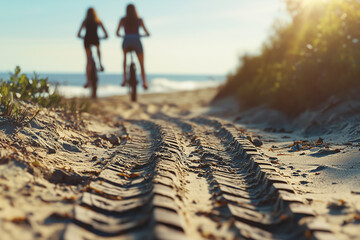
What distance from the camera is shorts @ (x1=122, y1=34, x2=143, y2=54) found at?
25.1 ft

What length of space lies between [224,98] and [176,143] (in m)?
9.03

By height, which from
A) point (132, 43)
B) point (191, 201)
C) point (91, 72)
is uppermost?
point (132, 43)

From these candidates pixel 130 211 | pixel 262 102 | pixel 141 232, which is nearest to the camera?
pixel 141 232

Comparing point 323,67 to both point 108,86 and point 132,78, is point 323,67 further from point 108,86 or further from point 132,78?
point 108,86

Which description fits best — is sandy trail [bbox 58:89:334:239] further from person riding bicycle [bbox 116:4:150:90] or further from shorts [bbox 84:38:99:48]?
shorts [bbox 84:38:99:48]

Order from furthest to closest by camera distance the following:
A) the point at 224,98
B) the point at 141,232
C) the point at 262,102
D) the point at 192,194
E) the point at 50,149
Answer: the point at 224,98
the point at 262,102
the point at 50,149
the point at 192,194
the point at 141,232

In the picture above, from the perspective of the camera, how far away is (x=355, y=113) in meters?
5.39

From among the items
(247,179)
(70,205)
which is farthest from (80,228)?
(247,179)

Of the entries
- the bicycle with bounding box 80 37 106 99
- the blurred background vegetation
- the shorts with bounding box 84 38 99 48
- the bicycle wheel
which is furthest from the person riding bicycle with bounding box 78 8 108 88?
the blurred background vegetation

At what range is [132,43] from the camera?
7.71 meters

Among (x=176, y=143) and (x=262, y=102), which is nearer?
(x=176, y=143)

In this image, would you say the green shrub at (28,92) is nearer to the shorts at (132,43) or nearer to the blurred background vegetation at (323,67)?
the shorts at (132,43)

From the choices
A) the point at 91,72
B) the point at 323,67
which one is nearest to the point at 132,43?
the point at 91,72

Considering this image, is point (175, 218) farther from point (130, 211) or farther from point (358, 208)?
point (358, 208)
